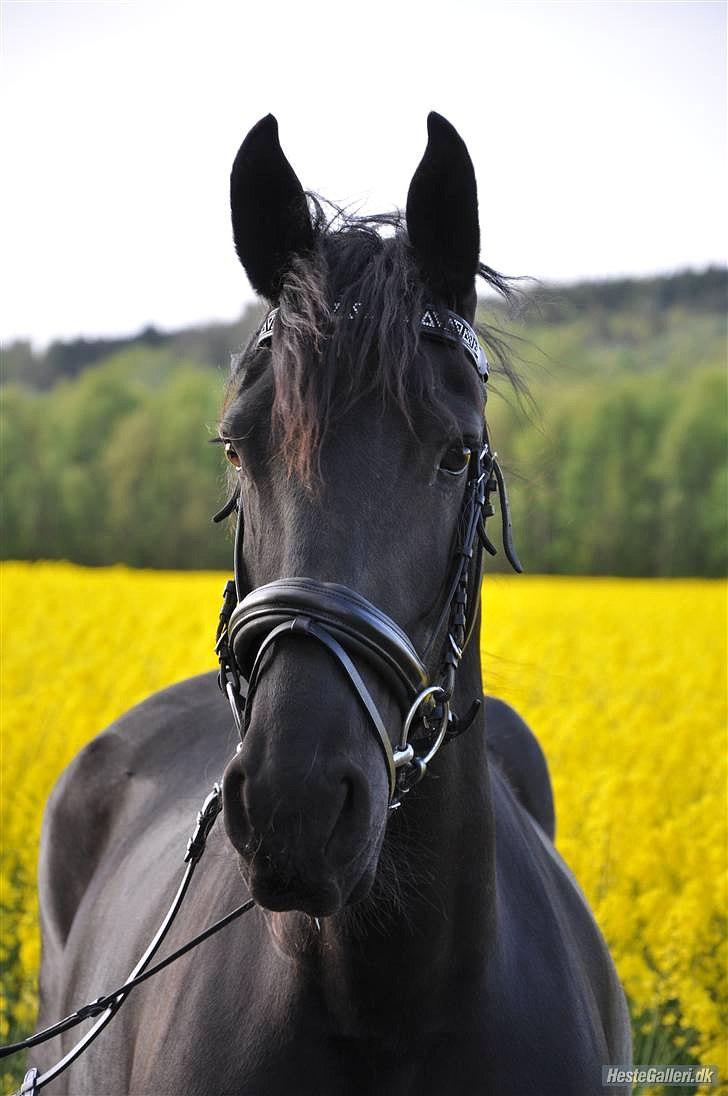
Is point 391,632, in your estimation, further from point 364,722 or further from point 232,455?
point 232,455

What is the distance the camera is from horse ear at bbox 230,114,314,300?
107 inches

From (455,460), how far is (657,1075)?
8.93 feet

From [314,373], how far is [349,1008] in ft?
4.76

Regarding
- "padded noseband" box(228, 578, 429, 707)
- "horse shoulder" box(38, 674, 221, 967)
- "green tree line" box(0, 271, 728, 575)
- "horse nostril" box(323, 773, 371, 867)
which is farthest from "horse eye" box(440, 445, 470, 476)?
"green tree line" box(0, 271, 728, 575)

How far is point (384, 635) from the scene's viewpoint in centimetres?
217

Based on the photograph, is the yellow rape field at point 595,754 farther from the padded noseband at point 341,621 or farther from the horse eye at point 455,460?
the padded noseband at point 341,621

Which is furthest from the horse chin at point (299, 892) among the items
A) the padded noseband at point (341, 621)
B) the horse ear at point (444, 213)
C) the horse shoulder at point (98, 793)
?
the horse shoulder at point (98, 793)

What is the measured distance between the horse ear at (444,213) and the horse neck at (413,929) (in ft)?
3.22

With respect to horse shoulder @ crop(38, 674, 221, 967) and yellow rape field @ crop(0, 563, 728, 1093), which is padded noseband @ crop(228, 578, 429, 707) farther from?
horse shoulder @ crop(38, 674, 221, 967)

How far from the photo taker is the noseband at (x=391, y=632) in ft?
6.97

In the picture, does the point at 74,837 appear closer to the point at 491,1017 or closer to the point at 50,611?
the point at 491,1017

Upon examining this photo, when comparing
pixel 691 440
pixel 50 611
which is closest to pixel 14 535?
pixel 50 611

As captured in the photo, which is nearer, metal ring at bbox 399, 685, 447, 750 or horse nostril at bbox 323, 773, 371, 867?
horse nostril at bbox 323, 773, 371, 867

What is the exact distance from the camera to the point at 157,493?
31.8m
